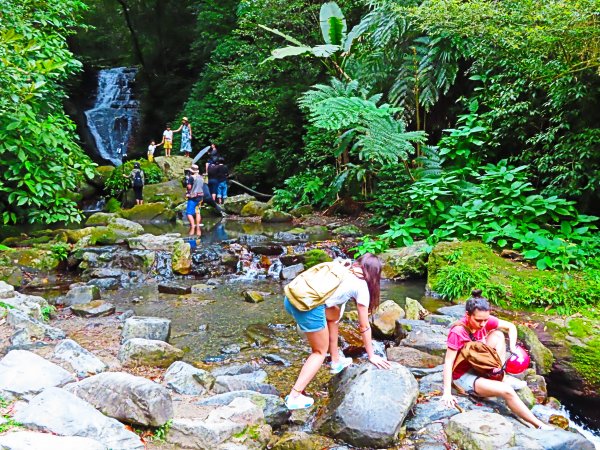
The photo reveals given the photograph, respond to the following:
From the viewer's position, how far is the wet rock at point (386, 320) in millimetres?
6320

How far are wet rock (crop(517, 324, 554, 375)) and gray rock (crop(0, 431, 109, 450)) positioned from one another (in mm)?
4719

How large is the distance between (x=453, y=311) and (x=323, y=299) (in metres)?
3.69

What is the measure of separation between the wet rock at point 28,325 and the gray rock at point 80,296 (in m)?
2.24

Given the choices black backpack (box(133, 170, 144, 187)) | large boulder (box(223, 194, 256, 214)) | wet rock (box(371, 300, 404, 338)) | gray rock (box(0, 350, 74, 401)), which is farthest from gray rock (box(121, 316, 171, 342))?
large boulder (box(223, 194, 256, 214))

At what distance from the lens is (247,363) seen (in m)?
5.76

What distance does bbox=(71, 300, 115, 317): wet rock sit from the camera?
24.1 feet

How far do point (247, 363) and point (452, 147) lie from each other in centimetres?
735

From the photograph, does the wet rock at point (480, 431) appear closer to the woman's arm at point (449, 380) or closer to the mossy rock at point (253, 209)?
the woman's arm at point (449, 380)

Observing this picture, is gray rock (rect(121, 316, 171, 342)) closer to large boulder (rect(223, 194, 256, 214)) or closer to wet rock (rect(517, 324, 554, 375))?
wet rock (rect(517, 324, 554, 375))

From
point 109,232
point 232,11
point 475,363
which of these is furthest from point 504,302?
point 232,11

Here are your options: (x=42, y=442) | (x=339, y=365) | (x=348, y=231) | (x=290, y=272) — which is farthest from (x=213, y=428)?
(x=348, y=231)

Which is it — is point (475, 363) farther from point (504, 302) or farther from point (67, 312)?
point (67, 312)

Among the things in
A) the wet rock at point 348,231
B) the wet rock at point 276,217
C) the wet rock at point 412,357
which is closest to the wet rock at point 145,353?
the wet rock at point 412,357

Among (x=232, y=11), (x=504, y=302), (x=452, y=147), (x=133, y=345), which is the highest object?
(x=232, y=11)
